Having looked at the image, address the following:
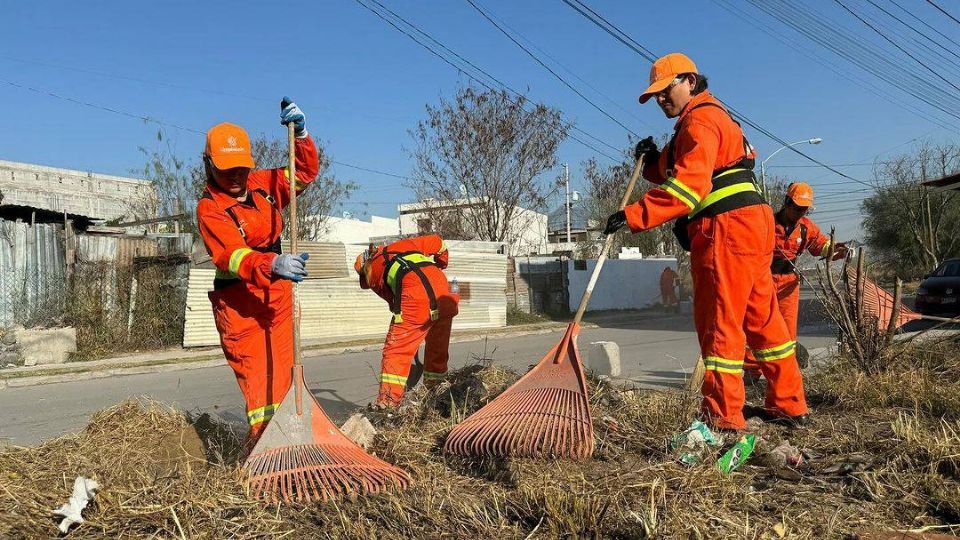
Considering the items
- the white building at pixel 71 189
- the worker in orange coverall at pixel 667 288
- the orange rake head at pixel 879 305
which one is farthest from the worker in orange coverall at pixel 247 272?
the worker in orange coverall at pixel 667 288

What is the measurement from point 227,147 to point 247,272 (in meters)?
0.67

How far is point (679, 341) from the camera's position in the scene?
12.8m

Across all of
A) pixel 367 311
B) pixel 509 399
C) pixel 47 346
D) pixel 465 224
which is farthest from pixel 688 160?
pixel 465 224

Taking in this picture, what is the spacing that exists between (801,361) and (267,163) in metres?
18.9

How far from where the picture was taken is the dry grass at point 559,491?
2.46 metres

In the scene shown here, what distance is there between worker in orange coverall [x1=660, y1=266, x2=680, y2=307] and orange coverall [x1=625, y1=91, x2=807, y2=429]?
21.7 m

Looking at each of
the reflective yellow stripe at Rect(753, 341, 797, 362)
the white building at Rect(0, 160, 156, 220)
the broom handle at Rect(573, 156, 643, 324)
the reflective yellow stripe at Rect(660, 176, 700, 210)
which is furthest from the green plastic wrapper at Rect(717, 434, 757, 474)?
the white building at Rect(0, 160, 156, 220)

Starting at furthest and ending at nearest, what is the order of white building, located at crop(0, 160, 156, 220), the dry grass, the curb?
white building, located at crop(0, 160, 156, 220) → the curb → the dry grass

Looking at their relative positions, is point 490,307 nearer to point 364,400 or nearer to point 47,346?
point 47,346

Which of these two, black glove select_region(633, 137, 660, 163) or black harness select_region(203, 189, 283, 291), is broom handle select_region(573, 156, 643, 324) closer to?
black glove select_region(633, 137, 660, 163)

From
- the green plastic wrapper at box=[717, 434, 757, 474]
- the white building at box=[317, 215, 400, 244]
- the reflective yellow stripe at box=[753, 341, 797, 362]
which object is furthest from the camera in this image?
the white building at box=[317, 215, 400, 244]

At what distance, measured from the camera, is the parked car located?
45.0ft

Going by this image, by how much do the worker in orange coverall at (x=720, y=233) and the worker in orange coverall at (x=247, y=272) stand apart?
5.85 ft

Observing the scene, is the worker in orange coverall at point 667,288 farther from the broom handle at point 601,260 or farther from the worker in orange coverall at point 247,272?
the worker in orange coverall at point 247,272
